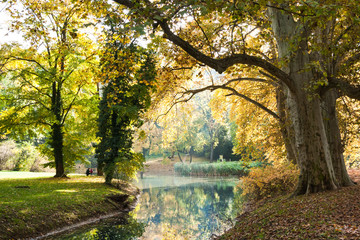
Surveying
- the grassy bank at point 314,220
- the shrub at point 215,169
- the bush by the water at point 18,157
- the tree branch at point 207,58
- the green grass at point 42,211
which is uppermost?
the tree branch at point 207,58

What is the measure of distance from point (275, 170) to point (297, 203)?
5.76 metres

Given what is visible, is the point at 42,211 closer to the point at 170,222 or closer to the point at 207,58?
the point at 170,222

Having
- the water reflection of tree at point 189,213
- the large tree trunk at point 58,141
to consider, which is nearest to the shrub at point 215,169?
the water reflection of tree at point 189,213

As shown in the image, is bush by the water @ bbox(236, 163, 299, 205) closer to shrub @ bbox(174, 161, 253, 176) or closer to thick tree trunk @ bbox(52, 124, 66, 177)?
thick tree trunk @ bbox(52, 124, 66, 177)

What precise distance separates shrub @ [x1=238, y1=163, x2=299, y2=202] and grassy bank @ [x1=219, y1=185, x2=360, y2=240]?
4.27m

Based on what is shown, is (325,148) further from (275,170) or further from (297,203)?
(275,170)

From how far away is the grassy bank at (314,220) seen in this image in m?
5.18

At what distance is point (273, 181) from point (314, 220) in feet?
24.2

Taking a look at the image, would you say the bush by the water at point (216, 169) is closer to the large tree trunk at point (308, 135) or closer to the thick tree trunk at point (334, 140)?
the thick tree trunk at point (334, 140)

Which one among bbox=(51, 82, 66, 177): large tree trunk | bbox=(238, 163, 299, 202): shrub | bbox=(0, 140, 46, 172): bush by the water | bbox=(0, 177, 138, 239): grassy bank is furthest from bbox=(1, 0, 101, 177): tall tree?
bbox=(0, 140, 46, 172): bush by the water

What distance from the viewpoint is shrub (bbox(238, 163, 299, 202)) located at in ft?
42.1

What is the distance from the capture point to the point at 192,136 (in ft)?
181

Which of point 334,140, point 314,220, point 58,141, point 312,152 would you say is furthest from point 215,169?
point 314,220

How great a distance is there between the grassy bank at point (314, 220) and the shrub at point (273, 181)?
14.0 feet
